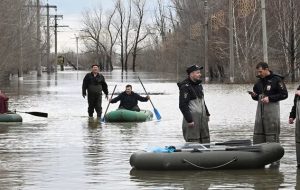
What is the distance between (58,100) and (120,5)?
9315cm

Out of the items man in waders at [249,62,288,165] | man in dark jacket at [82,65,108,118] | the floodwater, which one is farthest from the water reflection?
man in dark jacket at [82,65,108,118]

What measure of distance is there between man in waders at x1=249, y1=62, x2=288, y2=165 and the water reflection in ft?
2.75

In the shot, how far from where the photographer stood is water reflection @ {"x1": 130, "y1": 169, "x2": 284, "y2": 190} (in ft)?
32.4

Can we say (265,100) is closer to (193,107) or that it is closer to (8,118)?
(193,107)

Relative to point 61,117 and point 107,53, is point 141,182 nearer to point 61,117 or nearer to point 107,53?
point 61,117

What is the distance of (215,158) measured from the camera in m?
11.0

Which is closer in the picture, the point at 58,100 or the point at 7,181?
the point at 7,181

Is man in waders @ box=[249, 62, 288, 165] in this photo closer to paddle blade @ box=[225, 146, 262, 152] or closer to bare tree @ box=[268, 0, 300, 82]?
paddle blade @ box=[225, 146, 262, 152]

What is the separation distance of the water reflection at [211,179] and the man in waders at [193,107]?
0.92 m

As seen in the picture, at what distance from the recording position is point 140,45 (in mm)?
129375

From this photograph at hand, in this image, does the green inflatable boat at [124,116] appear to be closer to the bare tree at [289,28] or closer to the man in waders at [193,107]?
the man in waders at [193,107]

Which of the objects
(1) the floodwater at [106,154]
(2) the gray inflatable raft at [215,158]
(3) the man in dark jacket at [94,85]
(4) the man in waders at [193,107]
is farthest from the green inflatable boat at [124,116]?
(2) the gray inflatable raft at [215,158]

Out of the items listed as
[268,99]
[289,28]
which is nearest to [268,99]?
[268,99]

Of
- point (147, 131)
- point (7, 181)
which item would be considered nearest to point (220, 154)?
point (7, 181)
